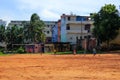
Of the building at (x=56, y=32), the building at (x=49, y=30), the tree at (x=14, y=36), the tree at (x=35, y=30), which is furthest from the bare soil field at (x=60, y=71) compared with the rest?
the building at (x=49, y=30)

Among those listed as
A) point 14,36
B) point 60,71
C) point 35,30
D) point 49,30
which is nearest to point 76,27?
point 35,30

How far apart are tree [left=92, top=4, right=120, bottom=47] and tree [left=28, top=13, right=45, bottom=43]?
28659 mm

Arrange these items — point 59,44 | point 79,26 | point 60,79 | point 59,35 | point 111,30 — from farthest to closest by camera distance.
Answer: point 59,35 → point 79,26 → point 59,44 → point 111,30 → point 60,79

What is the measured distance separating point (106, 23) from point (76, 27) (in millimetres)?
28292

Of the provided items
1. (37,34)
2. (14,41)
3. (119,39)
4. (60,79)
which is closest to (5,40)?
(14,41)

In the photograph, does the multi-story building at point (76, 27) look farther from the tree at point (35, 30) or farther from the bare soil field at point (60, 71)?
the bare soil field at point (60, 71)

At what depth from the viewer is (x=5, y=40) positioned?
110 meters

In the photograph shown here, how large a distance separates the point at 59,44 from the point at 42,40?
43.6 ft

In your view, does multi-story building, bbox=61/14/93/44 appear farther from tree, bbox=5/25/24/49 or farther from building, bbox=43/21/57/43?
building, bbox=43/21/57/43

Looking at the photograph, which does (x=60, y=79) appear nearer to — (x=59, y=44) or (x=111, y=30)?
(x=111, y=30)

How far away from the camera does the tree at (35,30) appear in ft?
344

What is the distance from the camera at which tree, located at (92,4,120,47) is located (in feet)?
249

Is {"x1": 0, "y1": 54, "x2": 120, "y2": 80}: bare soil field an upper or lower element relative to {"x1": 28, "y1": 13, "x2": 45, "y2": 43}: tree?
lower

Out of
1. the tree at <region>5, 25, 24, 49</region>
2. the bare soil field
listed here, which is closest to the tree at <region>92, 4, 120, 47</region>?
the tree at <region>5, 25, 24, 49</region>
